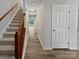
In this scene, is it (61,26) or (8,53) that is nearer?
(8,53)

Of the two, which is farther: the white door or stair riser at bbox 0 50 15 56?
the white door

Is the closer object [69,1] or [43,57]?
[43,57]

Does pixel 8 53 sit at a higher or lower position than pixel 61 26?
lower

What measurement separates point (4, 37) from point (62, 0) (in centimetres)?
458

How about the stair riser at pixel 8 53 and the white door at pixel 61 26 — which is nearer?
the stair riser at pixel 8 53

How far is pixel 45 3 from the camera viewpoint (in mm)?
8938

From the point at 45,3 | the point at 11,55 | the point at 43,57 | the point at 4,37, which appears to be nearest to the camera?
the point at 11,55

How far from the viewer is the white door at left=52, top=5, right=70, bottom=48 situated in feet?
29.6

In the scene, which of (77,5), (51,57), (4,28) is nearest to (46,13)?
(77,5)

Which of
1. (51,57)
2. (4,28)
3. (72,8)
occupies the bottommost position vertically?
(51,57)

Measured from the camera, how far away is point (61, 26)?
9078 millimetres

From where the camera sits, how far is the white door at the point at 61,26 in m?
9.03

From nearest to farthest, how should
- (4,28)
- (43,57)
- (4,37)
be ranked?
(4,37), (4,28), (43,57)

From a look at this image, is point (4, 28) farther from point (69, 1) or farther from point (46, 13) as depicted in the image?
point (69, 1)
